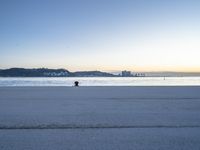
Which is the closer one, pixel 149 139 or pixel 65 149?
pixel 65 149

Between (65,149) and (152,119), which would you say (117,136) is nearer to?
(65,149)

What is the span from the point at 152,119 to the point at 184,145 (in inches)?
156

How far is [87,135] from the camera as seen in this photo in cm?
796

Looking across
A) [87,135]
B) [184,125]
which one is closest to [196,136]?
[184,125]

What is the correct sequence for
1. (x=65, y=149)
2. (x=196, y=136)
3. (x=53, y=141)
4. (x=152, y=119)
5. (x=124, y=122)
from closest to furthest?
(x=65, y=149)
(x=53, y=141)
(x=196, y=136)
(x=124, y=122)
(x=152, y=119)

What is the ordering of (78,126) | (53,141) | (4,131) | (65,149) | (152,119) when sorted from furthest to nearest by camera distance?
(152,119), (78,126), (4,131), (53,141), (65,149)

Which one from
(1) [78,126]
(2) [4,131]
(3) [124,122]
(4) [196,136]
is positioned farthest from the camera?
(3) [124,122]

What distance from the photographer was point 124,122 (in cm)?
1006

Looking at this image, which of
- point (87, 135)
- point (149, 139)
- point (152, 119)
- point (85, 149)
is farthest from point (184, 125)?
point (85, 149)

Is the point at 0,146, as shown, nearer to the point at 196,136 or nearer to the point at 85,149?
the point at 85,149

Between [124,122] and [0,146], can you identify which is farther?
[124,122]

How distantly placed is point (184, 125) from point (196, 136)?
1.72m

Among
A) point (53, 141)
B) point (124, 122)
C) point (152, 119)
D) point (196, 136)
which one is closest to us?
point (53, 141)

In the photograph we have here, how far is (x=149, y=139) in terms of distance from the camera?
24.3 feet
